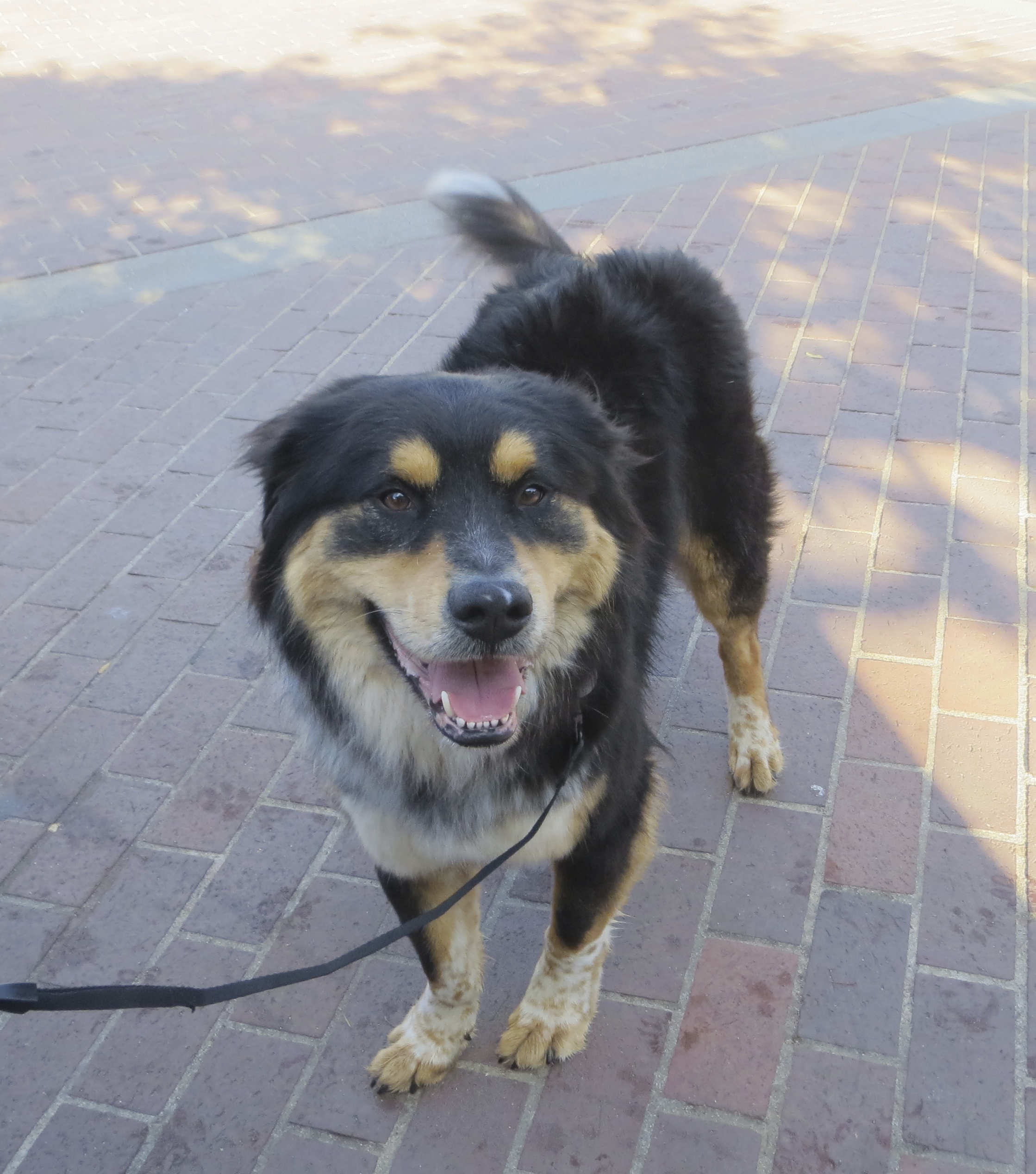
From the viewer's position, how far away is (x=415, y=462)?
212 centimetres

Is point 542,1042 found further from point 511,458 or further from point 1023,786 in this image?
point 1023,786

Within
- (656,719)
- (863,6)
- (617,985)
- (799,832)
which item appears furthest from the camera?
(863,6)

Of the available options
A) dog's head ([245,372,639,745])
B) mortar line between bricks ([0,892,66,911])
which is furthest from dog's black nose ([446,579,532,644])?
mortar line between bricks ([0,892,66,911])

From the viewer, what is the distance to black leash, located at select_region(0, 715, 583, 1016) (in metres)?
1.86

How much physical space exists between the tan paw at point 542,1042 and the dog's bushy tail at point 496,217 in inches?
94.8

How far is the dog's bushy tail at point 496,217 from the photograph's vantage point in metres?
3.68

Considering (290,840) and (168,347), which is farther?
(168,347)

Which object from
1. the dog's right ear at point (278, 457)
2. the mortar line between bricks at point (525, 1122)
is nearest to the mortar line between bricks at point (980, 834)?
the mortar line between bricks at point (525, 1122)

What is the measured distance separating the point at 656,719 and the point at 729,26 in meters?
9.47

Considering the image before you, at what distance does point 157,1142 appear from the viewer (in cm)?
247

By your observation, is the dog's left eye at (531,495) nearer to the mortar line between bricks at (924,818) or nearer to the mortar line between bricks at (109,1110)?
the mortar line between bricks at (924,818)

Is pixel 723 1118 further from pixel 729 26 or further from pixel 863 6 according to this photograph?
pixel 863 6

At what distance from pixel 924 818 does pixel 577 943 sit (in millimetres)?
1202

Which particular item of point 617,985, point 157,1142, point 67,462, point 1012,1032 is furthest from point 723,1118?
point 67,462
